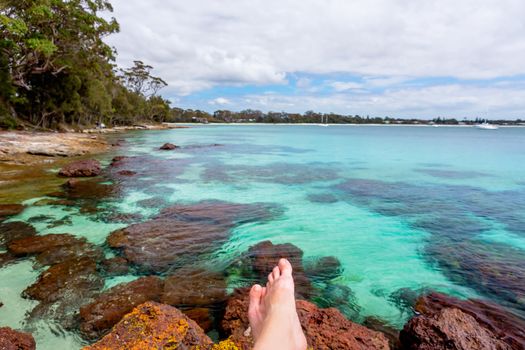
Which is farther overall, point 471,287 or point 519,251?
point 519,251

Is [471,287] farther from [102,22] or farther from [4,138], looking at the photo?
[102,22]

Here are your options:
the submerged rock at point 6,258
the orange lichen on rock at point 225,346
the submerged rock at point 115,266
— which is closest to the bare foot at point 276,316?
the orange lichen on rock at point 225,346

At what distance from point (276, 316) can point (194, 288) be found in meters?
2.07

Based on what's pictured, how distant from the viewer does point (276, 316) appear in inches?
102

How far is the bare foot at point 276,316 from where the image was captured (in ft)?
7.59

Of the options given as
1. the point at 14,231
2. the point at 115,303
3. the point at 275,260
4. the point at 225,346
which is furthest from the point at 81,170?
the point at 225,346

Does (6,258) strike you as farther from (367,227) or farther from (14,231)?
(367,227)

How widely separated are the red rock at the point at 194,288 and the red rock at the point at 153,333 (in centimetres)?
148

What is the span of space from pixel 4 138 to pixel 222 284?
18.7m

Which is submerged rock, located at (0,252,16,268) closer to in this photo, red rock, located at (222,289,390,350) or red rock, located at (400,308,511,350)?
red rock, located at (222,289,390,350)

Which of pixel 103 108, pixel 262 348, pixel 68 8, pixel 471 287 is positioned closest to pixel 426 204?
pixel 471 287

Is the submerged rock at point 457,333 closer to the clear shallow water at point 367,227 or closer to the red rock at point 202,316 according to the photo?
the clear shallow water at point 367,227

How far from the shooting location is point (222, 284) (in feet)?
14.7

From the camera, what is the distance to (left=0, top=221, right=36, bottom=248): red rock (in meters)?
5.70
